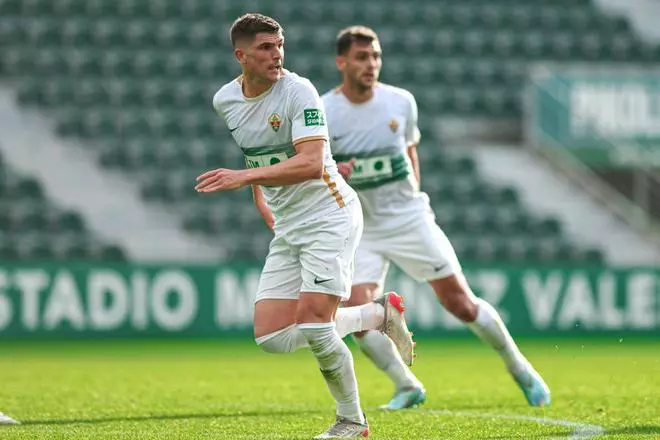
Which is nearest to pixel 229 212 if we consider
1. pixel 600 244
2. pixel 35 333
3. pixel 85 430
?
pixel 35 333

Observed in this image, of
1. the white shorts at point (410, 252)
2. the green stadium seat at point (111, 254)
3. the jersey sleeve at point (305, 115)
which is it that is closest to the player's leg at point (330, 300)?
the jersey sleeve at point (305, 115)

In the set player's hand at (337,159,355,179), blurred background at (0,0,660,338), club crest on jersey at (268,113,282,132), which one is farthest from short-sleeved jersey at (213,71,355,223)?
blurred background at (0,0,660,338)

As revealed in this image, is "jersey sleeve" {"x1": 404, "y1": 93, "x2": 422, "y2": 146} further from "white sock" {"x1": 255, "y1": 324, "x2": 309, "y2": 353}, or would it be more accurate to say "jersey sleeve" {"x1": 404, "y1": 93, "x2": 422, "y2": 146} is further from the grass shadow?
"white sock" {"x1": 255, "y1": 324, "x2": 309, "y2": 353}

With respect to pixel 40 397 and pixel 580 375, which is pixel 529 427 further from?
pixel 580 375

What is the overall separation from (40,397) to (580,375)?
5.03 m

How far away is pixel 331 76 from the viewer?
21750 millimetres

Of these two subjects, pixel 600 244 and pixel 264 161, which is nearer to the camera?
pixel 264 161

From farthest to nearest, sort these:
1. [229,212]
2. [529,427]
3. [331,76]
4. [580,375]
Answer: [331,76]
[229,212]
[580,375]
[529,427]

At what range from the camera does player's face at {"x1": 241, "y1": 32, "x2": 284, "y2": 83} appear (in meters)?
6.71

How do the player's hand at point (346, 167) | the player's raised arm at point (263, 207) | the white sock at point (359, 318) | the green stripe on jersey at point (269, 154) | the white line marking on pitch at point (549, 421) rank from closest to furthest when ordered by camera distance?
the green stripe on jersey at point (269, 154) < the white line marking on pitch at point (549, 421) < the white sock at point (359, 318) < the player's raised arm at point (263, 207) < the player's hand at point (346, 167)

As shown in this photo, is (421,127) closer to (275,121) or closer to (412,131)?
(412,131)

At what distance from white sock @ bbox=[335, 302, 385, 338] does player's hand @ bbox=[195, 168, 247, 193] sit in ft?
3.93

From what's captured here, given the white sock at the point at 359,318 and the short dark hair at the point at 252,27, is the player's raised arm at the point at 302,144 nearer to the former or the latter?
the short dark hair at the point at 252,27

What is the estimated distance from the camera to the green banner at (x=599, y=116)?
20.2 metres
